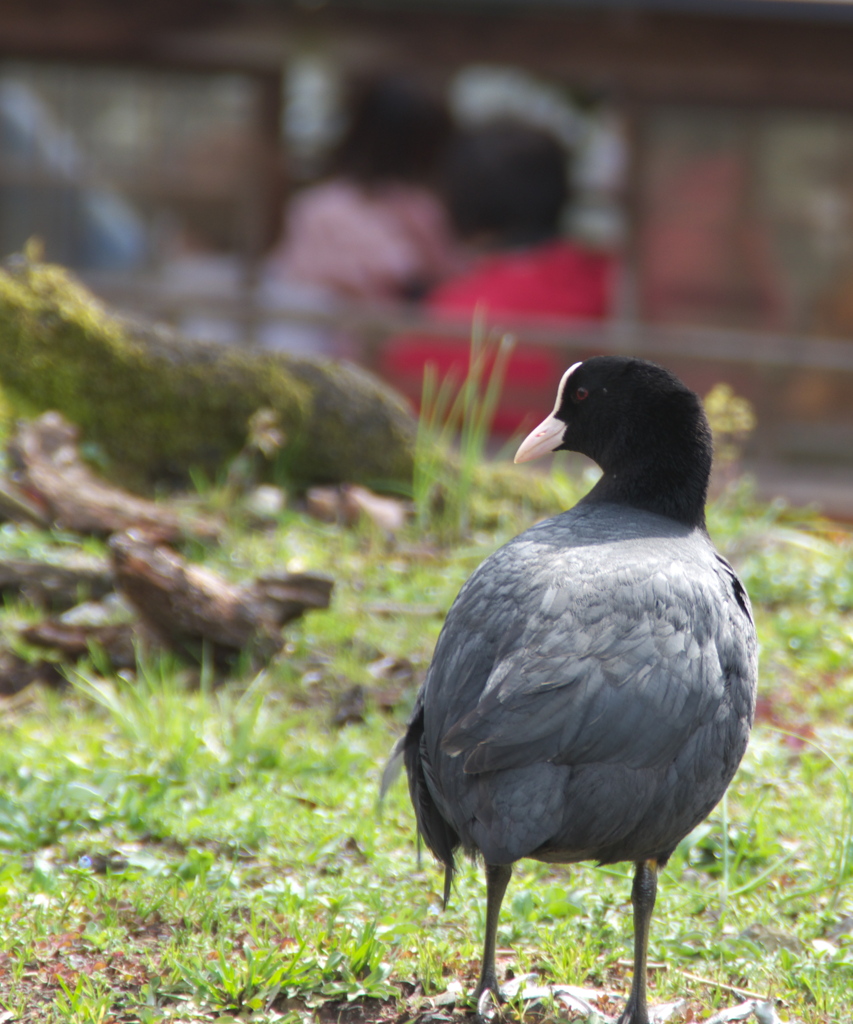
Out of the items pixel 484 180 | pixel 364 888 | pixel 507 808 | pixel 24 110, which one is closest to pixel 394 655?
pixel 364 888

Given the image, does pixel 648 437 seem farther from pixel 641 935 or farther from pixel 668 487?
pixel 641 935

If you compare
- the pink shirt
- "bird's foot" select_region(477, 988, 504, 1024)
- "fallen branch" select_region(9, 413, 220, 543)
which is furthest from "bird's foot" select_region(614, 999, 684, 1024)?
the pink shirt

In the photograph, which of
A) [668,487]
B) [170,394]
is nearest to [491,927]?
[668,487]

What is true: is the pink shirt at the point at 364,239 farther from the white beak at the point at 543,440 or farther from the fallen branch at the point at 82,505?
the white beak at the point at 543,440

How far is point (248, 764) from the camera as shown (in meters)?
3.29

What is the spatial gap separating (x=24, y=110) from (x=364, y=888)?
7.93m

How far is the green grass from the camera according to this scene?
7.91 ft

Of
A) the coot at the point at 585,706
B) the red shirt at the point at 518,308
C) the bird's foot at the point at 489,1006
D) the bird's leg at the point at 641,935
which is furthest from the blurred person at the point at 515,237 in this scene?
the bird's foot at the point at 489,1006

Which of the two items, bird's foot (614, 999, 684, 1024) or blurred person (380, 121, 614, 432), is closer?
bird's foot (614, 999, 684, 1024)

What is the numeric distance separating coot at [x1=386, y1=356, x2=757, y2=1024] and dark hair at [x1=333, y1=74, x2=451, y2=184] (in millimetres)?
6479

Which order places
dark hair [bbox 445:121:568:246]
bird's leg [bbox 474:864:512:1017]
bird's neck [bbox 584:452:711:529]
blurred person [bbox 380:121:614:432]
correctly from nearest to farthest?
bird's leg [bbox 474:864:512:1017], bird's neck [bbox 584:452:711:529], blurred person [bbox 380:121:614:432], dark hair [bbox 445:121:568:246]

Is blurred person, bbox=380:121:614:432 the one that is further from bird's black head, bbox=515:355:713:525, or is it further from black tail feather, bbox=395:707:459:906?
black tail feather, bbox=395:707:459:906

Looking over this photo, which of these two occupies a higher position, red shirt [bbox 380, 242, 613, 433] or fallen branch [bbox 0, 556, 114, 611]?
red shirt [bbox 380, 242, 613, 433]

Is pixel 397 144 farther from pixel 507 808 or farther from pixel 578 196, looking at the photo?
pixel 507 808
